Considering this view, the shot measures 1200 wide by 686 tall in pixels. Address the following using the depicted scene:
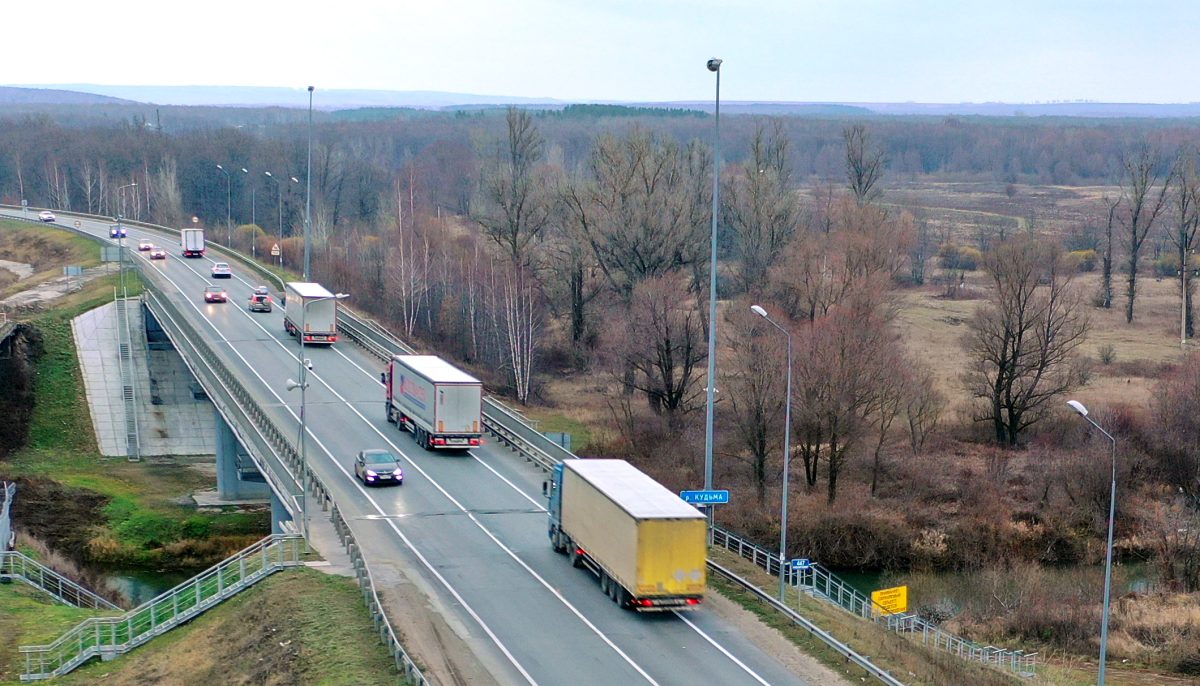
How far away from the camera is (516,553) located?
36.7 m

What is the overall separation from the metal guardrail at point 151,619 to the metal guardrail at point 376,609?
4.67ft

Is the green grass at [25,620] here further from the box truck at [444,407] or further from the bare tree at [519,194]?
the bare tree at [519,194]

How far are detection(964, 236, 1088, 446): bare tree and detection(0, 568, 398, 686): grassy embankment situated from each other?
43.6 m

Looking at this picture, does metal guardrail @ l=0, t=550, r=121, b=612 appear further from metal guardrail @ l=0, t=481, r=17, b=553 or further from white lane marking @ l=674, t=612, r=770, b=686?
white lane marking @ l=674, t=612, r=770, b=686

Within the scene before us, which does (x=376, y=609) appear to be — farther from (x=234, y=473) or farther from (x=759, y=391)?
(x=234, y=473)

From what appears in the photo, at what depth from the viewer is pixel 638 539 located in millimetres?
30094

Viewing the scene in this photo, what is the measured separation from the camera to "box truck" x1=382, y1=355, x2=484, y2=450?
48281mm

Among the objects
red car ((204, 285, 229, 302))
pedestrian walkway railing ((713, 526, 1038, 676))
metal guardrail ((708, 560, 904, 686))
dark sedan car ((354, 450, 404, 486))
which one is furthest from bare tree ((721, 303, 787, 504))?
red car ((204, 285, 229, 302))

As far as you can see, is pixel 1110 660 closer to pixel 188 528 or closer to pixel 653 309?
pixel 653 309

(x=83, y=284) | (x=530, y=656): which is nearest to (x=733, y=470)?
(x=530, y=656)

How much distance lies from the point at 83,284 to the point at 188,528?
4043 centimetres

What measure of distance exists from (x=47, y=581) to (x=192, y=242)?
60.7 m

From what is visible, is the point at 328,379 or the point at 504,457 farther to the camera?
the point at 328,379

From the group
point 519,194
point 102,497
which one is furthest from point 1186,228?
point 102,497
